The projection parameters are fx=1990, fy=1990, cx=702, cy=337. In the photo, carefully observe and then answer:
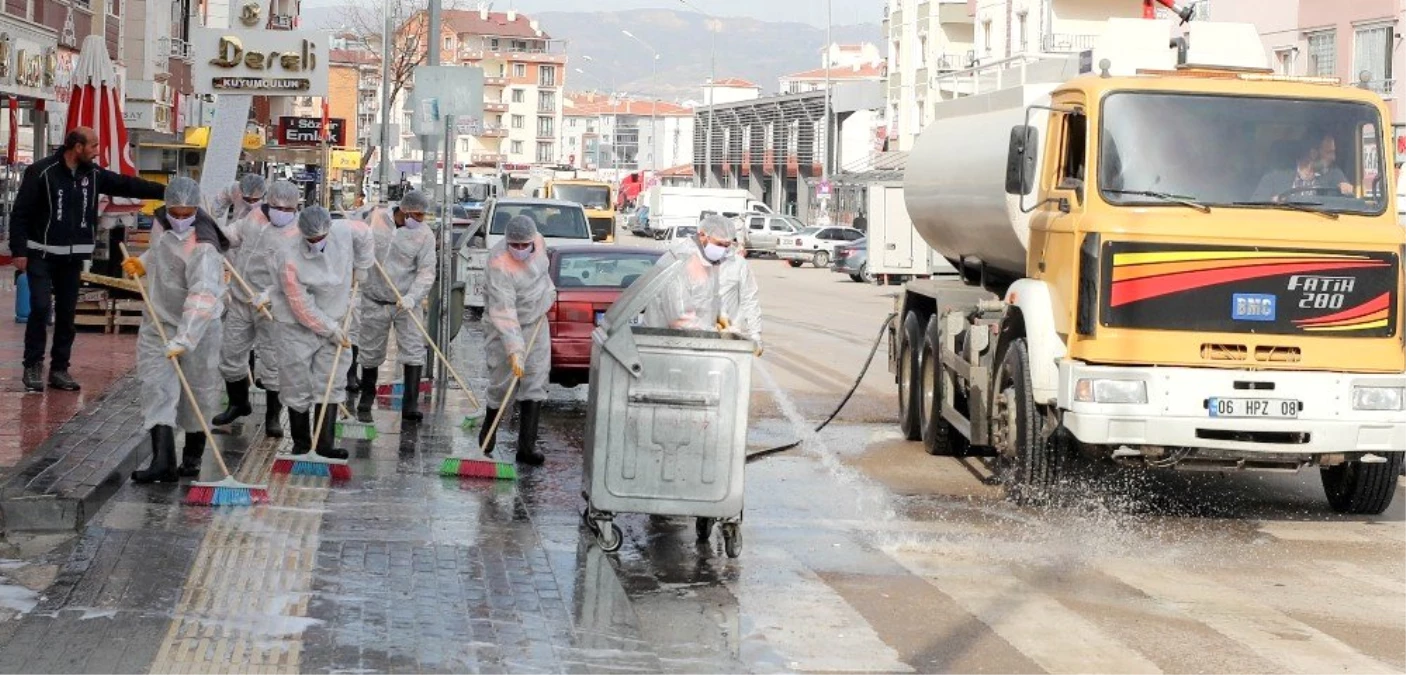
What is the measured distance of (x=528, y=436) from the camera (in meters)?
13.3

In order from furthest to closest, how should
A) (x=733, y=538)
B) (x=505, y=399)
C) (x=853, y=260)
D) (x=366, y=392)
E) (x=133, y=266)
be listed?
(x=853, y=260), (x=366, y=392), (x=505, y=399), (x=133, y=266), (x=733, y=538)

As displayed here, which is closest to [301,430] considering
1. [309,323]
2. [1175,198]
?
[309,323]

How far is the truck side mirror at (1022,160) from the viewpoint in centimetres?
1233

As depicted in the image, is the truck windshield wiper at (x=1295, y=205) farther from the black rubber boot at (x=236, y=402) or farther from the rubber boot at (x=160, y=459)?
the black rubber boot at (x=236, y=402)

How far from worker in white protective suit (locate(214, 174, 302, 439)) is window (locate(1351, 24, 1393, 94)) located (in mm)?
30978

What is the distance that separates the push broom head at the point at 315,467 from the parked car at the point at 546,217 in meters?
16.6

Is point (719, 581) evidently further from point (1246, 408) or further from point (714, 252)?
point (1246, 408)

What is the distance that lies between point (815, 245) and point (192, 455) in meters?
50.9

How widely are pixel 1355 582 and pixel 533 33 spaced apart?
176 meters

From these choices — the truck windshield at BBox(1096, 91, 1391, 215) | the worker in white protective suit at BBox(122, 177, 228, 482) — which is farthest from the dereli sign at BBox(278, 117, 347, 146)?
the truck windshield at BBox(1096, 91, 1391, 215)

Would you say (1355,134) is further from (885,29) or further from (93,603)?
(885,29)

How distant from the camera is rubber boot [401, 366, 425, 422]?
15445 mm

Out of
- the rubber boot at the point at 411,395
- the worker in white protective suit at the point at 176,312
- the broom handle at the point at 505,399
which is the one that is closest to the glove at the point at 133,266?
the worker in white protective suit at the point at 176,312

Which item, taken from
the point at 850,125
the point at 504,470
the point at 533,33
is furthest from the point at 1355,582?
the point at 533,33
